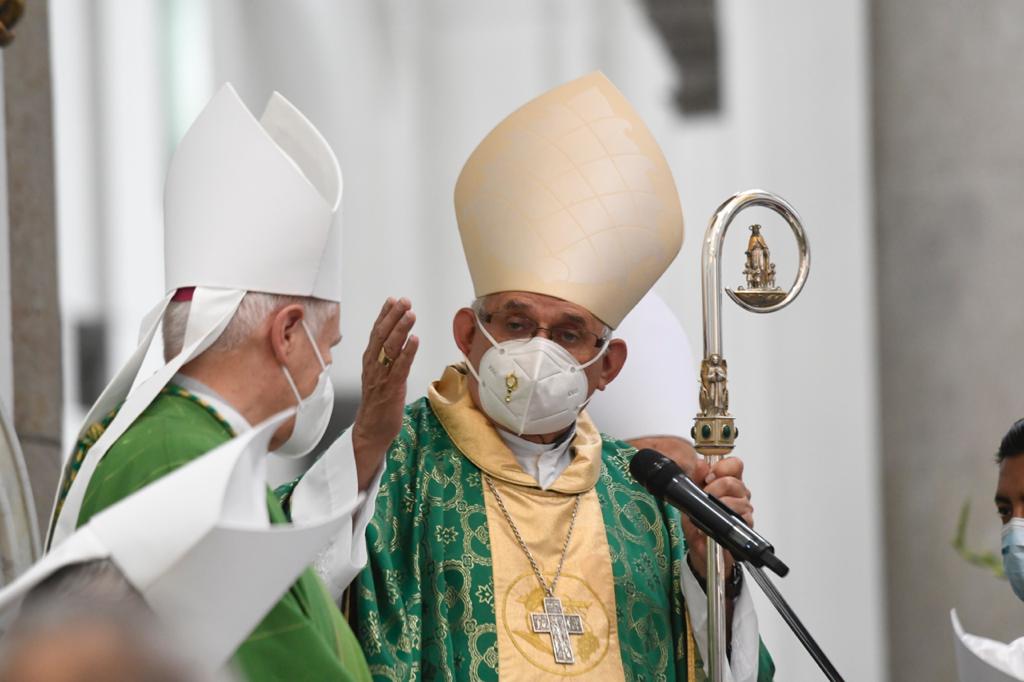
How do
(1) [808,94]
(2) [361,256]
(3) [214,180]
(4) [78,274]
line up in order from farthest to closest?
(1) [808,94]
(2) [361,256]
(4) [78,274]
(3) [214,180]

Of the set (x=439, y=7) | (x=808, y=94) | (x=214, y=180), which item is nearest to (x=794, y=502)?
(x=808, y=94)

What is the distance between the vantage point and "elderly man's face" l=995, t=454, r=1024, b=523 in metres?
3.90

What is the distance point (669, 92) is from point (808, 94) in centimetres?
76

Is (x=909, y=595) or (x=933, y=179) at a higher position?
(x=933, y=179)

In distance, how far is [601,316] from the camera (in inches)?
157

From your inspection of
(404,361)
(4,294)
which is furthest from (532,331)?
(4,294)

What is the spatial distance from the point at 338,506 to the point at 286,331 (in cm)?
54

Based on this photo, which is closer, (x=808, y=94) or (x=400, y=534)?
(x=400, y=534)

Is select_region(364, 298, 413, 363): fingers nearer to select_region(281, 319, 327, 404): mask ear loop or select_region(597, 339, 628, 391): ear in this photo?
select_region(281, 319, 327, 404): mask ear loop

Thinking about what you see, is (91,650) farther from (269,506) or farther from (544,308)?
(544,308)

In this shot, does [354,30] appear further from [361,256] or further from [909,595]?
[909,595]

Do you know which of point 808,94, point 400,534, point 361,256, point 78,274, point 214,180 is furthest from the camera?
point 808,94

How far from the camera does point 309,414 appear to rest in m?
3.21

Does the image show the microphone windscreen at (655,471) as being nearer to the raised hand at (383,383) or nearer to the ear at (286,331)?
the raised hand at (383,383)
